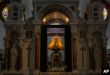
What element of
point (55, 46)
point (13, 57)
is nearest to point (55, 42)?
point (55, 46)

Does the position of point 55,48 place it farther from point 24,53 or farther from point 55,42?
point 24,53

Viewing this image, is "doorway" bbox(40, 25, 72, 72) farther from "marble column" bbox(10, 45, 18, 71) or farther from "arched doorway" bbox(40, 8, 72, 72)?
"marble column" bbox(10, 45, 18, 71)

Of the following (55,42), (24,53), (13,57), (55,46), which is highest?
(55,42)

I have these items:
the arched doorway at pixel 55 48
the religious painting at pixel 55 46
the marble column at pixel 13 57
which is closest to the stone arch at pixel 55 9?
the arched doorway at pixel 55 48

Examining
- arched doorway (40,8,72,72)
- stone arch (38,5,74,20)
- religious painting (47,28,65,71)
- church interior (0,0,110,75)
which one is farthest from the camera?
stone arch (38,5,74,20)

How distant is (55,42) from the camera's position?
879 inches

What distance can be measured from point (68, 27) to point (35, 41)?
235 centimetres

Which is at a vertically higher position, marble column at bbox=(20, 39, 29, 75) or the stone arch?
the stone arch

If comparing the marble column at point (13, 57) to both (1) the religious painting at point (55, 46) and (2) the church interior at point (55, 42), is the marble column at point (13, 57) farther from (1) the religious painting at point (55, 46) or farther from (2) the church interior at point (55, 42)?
(1) the religious painting at point (55, 46)

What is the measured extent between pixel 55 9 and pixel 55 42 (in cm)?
227

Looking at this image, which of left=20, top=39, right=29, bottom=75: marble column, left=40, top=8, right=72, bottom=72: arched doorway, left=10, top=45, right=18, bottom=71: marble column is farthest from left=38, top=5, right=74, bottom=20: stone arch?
left=10, top=45, right=18, bottom=71: marble column

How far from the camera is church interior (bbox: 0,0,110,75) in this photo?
21344 mm

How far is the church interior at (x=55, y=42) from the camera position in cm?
2134

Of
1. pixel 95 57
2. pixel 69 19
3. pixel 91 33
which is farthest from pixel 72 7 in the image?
pixel 95 57
